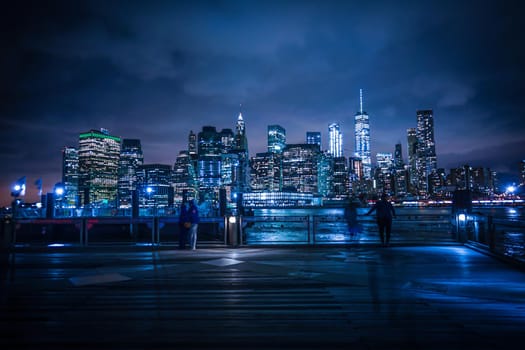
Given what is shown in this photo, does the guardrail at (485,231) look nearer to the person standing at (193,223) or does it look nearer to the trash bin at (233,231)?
the trash bin at (233,231)

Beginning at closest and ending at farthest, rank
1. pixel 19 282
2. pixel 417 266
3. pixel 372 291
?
pixel 372 291, pixel 19 282, pixel 417 266

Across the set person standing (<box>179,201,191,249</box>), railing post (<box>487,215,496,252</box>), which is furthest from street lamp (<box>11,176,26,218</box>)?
railing post (<box>487,215,496,252</box>)

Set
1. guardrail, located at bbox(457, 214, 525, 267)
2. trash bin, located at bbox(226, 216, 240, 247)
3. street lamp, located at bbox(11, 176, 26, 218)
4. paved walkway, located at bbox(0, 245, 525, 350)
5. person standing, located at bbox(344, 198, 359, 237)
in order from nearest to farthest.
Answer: paved walkway, located at bbox(0, 245, 525, 350)
guardrail, located at bbox(457, 214, 525, 267)
person standing, located at bbox(344, 198, 359, 237)
trash bin, located at bbox(226, 216, 240, 247)
street lamp, located at bbox(11, 176, 26, 218)

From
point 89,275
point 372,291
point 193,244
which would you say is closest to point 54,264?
point 89,275

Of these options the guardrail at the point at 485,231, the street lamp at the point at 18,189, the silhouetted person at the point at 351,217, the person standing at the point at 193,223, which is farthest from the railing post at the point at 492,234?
the street lamp at the point at 18,189

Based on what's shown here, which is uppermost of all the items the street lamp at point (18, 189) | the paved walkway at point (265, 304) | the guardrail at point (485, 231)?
the street lamp at point (18, 189)

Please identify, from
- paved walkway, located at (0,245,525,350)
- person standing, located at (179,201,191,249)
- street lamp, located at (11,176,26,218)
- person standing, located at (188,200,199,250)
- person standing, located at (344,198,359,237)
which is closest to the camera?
paved walkway, located at (0,245,525,350)

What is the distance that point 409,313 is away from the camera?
18.2 feet

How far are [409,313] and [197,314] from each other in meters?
3.15

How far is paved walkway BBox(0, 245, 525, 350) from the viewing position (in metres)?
4.61

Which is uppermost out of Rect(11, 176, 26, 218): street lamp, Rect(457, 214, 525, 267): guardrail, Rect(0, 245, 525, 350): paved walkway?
Rect(11, 176, 26, 218): street lamp

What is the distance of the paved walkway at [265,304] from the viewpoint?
4.61 m

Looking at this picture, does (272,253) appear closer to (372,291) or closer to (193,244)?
(193,244)

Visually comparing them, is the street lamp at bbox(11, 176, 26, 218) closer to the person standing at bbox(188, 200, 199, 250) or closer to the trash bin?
the person standing at bbox(188, 200, 199, 250)
